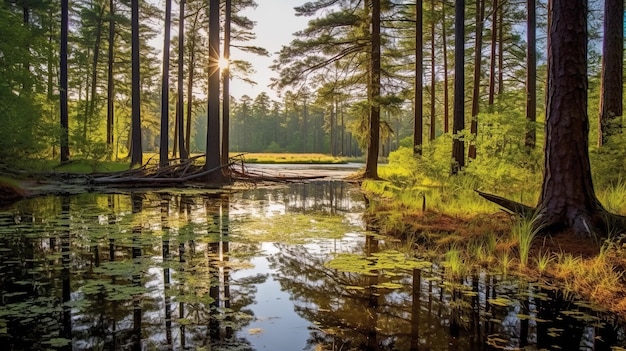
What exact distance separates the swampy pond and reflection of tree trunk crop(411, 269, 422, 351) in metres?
0.01

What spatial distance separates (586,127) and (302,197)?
8214 millimetres

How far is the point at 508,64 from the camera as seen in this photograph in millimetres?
20922

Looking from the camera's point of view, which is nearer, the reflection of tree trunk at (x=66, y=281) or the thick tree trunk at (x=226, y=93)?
the reflection of tree trunk at (x=66, y=281)

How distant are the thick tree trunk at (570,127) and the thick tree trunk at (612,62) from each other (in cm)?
433

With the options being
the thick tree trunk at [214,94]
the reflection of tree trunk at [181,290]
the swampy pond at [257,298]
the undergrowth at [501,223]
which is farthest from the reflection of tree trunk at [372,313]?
the thick tree trunk at [214,94]

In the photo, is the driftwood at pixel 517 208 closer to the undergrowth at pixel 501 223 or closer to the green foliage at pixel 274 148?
the undergrowth at pixel 501 223

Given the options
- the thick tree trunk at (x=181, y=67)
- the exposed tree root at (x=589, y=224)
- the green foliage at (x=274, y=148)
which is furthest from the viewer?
the green foliage at (x=274, y=148)

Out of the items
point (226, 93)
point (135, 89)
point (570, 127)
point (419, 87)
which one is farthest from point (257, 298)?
point (135, 89)

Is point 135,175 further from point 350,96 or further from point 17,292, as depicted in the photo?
point 17,292

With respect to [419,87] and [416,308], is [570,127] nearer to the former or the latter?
[416,308]

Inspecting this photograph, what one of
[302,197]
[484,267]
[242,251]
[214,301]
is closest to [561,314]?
[484,267]

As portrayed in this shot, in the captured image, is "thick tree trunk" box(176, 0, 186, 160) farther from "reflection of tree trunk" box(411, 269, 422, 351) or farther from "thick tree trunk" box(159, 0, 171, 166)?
"reflection of tree trunk" box(411, 269, 422, 351)

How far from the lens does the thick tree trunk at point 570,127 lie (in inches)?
188

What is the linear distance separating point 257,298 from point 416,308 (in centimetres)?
143
